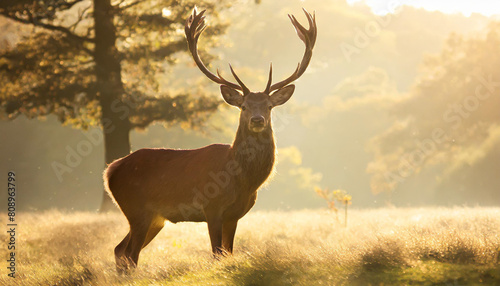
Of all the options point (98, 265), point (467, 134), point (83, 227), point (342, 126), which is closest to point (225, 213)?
point (98, 265)

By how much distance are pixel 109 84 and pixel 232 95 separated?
7.50m

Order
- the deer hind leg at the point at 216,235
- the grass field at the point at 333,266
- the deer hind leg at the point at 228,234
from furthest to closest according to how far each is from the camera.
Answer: the deer hind leg at the point at 228,234, the deer hind leg at the point at 216,235, the grass field at the point at 333,266

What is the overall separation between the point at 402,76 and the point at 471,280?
213 feet

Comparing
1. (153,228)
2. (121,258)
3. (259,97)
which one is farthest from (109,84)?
(259,97)

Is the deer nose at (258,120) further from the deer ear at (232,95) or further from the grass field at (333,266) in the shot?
the grass field at (333,266)

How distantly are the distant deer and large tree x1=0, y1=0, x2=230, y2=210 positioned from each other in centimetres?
681

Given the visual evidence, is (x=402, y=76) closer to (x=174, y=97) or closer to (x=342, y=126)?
(x=342, y=126)

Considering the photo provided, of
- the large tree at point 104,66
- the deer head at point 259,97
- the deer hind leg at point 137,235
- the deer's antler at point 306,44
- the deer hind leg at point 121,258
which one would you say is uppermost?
the large tree at point 104,66

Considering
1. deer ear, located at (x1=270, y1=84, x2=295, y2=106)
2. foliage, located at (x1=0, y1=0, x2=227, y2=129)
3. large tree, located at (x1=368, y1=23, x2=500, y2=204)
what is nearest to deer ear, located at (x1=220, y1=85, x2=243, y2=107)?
deer ear, located at (x1=270, y1=84, x2=295, y2=106)

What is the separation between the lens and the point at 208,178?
→ 772 cm

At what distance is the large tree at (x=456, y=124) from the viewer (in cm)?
2798

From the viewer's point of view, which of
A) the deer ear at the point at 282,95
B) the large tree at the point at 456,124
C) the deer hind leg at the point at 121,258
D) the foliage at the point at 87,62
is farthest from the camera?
the large tree at the point at 456,124

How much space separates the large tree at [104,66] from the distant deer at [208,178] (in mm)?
6812

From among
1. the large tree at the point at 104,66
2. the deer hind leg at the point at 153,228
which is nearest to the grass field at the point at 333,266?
the deer hind leg at the point at 153,228
